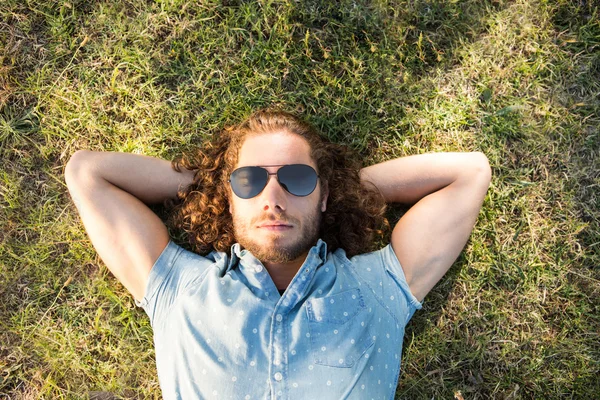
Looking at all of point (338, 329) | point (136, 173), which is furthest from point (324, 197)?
point (136, 173)

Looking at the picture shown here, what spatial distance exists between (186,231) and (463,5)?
2917mm

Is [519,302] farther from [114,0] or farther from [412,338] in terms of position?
[114,0]

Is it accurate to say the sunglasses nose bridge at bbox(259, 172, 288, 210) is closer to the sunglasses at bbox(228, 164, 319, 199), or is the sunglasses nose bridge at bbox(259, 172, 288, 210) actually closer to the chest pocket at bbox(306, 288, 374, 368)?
the sunglasses at bbox(228, 164, 319, 199)

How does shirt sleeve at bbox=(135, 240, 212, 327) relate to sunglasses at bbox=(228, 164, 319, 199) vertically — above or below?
below

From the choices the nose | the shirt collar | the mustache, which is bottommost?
the shirt collar

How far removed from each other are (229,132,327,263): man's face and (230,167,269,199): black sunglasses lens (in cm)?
4

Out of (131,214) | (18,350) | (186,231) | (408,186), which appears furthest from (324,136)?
(18,350)

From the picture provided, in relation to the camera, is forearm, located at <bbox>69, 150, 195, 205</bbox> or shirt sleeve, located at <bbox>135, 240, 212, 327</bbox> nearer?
shirt sleeve, located at <bbox>135, 240, 212, 327</bbox>

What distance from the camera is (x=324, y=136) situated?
155 inches

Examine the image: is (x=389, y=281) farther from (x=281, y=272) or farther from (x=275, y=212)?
(x=275, y=212)

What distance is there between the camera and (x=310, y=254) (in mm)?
3318

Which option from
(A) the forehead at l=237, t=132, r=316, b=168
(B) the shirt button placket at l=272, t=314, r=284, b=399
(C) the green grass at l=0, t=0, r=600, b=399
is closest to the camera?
(B) the shirt button placket at l=272, t=314, r=284, b=399

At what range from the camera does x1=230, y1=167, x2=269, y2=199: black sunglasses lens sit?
3229mm

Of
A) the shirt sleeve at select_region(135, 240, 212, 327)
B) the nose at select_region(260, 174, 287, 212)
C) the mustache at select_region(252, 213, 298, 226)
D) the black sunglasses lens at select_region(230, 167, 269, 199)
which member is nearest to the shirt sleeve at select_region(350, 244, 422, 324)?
the mustache at select_region(252, 213, 298, 226)
